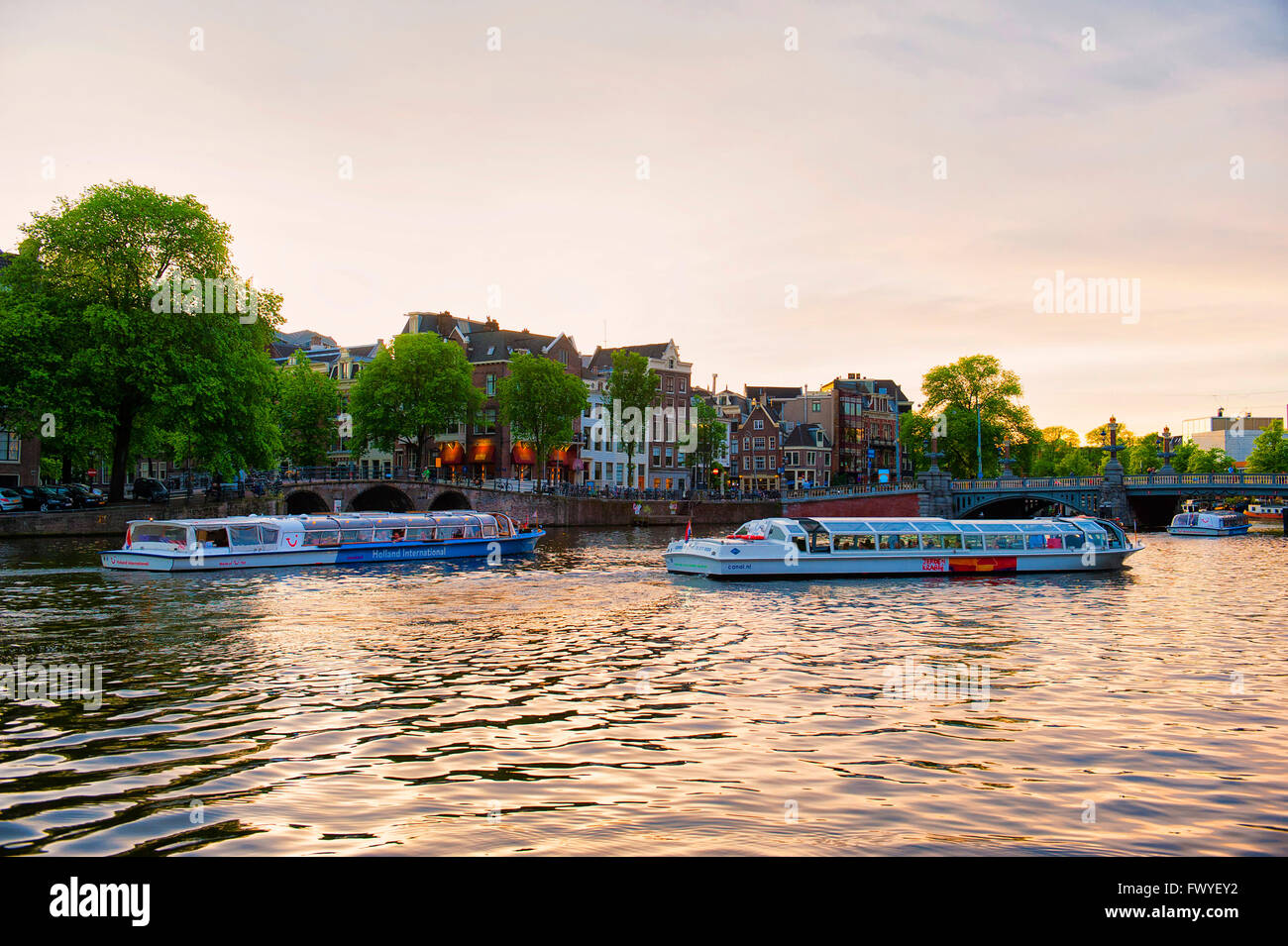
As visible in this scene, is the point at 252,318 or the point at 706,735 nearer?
the point at 706,735

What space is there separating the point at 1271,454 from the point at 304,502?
12898 centimetres

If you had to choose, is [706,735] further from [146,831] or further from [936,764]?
[146,831]

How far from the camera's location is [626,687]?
1642 cm

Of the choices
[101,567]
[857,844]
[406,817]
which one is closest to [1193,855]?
[857,844]

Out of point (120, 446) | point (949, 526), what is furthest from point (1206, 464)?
point (120, 446)

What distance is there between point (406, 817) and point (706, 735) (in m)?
4.70

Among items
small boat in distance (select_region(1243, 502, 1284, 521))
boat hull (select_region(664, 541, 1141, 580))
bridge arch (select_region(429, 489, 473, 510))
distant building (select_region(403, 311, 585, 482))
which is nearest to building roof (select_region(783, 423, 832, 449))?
distant building (select_region(403, 311, 585, 482))

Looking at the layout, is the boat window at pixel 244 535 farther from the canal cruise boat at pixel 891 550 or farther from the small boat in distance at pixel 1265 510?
the small boat in distance at pixel 1265 510

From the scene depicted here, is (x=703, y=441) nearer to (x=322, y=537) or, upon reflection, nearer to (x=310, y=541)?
(x=322, y=537)

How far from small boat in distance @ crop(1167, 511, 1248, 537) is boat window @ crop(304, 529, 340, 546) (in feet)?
235

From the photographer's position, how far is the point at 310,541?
4288 centimetres

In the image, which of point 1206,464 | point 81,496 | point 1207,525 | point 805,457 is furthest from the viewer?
point 1206,464

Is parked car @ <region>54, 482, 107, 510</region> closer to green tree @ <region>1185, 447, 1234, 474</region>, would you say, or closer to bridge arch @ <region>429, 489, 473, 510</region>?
bridge arch @ <region>429, 489, 473, 510</region>

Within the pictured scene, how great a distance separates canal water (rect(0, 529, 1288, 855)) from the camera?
9.36 m
